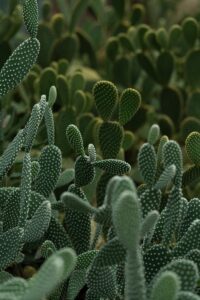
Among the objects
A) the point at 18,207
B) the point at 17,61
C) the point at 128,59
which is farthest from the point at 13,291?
the point at 128,59

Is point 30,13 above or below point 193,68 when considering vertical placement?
above

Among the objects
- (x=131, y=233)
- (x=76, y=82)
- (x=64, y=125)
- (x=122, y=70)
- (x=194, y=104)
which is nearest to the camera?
(x=131, y=233)

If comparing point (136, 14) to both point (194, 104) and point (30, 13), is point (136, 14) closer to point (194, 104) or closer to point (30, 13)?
point (194, 104)

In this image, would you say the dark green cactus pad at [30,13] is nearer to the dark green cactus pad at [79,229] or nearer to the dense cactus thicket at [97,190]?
the dense cactus thicket at [97,190]

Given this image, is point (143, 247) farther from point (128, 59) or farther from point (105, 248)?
point (128, 59)

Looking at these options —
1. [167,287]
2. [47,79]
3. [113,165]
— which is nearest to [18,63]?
[113,165]

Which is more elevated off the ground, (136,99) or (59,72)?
(136,99)

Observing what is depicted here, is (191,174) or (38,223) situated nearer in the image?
(38,223)
